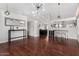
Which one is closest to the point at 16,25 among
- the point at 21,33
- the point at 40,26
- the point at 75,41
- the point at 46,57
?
the point at 21,33

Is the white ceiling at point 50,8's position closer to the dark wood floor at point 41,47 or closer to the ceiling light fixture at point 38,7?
the ceiling light fixture at point 38,7

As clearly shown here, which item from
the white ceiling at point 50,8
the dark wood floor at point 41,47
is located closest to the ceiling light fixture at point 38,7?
the white ceiling at point 50,8

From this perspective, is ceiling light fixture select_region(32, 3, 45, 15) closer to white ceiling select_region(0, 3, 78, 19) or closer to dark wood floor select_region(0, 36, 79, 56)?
white ceiling select_region(0, 3, 78, 19)

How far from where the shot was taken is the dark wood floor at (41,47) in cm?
210

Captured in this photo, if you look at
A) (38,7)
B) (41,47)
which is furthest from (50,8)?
(41,47)

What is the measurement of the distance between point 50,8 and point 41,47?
0.84 metres

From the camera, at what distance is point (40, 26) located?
2.22 metres

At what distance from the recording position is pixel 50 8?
7.11ft

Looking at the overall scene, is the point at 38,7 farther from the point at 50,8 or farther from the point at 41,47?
the point at 41,47

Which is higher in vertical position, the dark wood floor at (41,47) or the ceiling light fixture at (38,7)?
the ceiling light fixture at (38,7)

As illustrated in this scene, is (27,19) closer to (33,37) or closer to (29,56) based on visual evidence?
(33,37)

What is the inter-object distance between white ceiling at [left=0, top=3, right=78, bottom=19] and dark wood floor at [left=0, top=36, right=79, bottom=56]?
527 millimetres

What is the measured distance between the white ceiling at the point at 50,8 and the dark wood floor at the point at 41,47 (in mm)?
527

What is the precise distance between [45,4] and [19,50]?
1099mm
